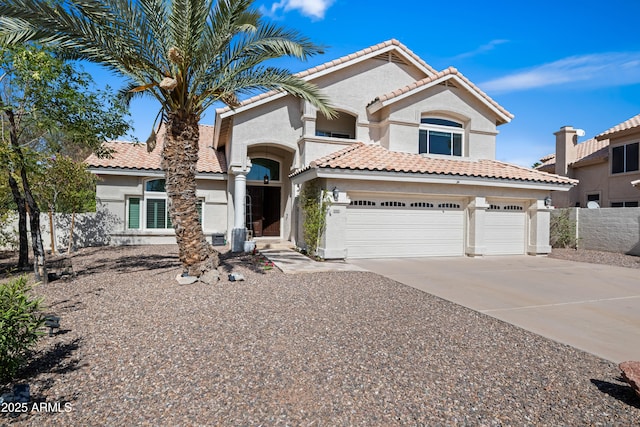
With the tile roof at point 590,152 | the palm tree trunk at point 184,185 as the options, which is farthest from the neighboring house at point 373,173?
the tile roof at point 590,152

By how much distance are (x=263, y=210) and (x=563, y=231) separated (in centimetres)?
1489

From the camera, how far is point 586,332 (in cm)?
603

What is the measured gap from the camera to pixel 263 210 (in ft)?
62.0

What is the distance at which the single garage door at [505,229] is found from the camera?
1573 cm

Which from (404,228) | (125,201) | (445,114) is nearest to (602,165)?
(445,114)

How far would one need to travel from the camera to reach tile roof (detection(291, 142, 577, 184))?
13.4 metres

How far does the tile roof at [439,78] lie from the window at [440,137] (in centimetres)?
158

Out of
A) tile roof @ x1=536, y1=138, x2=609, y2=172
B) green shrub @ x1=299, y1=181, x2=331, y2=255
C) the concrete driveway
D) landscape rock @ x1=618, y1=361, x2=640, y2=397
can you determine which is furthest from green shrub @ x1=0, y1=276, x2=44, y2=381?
tile roof @ x1=536, y1=138, x2=609, y2=172

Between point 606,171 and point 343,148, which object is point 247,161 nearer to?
point 343,148

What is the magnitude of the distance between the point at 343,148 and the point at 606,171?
1715 cm

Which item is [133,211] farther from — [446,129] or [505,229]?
[505,229]

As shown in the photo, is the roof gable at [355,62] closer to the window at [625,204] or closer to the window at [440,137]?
the window at [440,137]

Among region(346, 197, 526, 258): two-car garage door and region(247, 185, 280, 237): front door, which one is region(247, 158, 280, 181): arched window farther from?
region(346, 197, 526, 258): two-car garage door

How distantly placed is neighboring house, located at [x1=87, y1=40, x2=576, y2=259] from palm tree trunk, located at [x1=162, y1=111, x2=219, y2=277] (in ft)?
15.3
